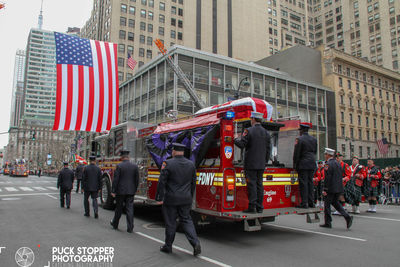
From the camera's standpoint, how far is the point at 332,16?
3620 inches

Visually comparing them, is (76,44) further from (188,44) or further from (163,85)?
(188,44)

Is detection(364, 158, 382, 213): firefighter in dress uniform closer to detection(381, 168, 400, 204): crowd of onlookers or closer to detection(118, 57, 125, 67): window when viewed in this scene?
detection(381, 168, 400, 204): crowd of onlookers

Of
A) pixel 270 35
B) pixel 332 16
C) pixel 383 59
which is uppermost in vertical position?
pixel 332 16

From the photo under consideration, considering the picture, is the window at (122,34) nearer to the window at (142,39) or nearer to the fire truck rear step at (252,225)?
the window at (142,39)

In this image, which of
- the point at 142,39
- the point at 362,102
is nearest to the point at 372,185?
the point at 362,102

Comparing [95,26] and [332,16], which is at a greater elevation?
[332,16]

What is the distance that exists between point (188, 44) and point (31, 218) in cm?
6274

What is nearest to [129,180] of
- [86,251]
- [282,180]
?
[86,251]

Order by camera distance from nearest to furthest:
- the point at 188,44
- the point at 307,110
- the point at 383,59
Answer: the point at 307,110
the point at 188,44
the point at 383,59

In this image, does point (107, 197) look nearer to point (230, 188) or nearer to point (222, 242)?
point (222, 242)

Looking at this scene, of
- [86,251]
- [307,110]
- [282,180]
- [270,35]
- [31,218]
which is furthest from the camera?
[270,35]

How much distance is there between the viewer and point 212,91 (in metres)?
40.1

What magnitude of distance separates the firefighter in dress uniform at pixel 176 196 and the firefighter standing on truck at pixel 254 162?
1.46 m

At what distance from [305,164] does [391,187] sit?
11478 millimetres
